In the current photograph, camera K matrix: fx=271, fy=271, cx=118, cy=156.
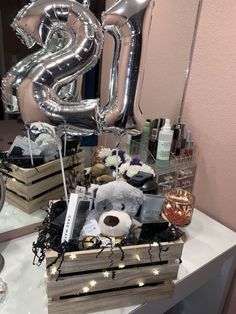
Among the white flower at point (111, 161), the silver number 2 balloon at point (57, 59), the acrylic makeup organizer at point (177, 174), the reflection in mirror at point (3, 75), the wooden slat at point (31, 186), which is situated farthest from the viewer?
the acrylic makeup organizer at point (177, 174)

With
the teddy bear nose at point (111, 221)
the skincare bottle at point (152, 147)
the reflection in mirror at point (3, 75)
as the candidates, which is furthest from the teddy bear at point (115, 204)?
the skincare bottle at point (152, 147)

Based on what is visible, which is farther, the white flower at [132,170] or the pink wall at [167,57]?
the pink wall at [167,57]

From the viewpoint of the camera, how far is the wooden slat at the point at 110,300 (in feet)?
1.70

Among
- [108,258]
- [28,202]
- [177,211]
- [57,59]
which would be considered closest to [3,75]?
[57,59]

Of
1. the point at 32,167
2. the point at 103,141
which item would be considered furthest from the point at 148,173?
the point at 32,167

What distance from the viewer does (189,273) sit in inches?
25.9

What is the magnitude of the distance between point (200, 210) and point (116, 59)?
658mm

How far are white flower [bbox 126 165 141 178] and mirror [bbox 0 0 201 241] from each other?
152 mm

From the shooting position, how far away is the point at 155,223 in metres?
0.57

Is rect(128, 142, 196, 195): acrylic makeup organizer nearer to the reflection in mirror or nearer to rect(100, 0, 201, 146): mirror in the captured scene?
rect(100, 0, 201, 146): mirror

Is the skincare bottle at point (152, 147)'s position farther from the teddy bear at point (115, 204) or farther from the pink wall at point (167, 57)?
the teddy bear at point (115, 204)

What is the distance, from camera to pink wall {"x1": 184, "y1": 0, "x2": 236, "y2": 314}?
81 cm

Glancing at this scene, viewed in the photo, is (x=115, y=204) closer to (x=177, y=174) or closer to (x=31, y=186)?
(x=31, y=186)

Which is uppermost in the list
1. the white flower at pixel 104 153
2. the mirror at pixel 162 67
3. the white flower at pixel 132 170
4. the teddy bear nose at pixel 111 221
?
the mirror at pixel 162 67
